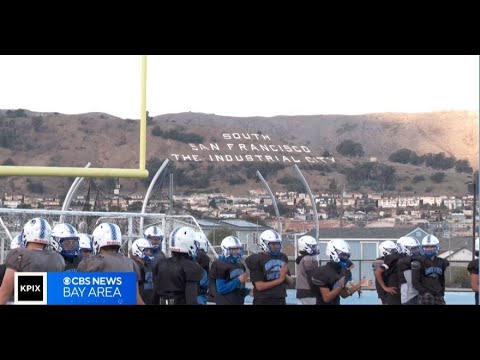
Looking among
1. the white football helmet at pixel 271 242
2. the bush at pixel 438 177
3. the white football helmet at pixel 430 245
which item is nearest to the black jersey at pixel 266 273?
the white football helmet at pixel 271 242

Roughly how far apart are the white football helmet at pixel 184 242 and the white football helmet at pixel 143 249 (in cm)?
156

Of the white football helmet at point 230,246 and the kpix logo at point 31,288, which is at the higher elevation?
the white football helmet at point 230,246

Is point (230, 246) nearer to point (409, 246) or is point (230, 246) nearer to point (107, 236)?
point (107, 236)

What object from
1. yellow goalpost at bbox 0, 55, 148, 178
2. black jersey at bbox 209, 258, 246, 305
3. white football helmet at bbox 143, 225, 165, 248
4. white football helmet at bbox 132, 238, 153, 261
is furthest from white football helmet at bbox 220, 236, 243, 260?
yellow goalpost at bbox 0, 55, 148, 178

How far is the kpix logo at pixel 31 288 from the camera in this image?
21.4ft

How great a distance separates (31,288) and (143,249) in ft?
11.7

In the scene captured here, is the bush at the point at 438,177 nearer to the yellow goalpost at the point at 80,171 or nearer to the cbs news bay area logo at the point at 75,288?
the yellow goalpost at the point at 80,171

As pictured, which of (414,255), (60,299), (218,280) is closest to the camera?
(60,299)

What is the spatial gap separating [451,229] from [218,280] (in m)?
9.44
